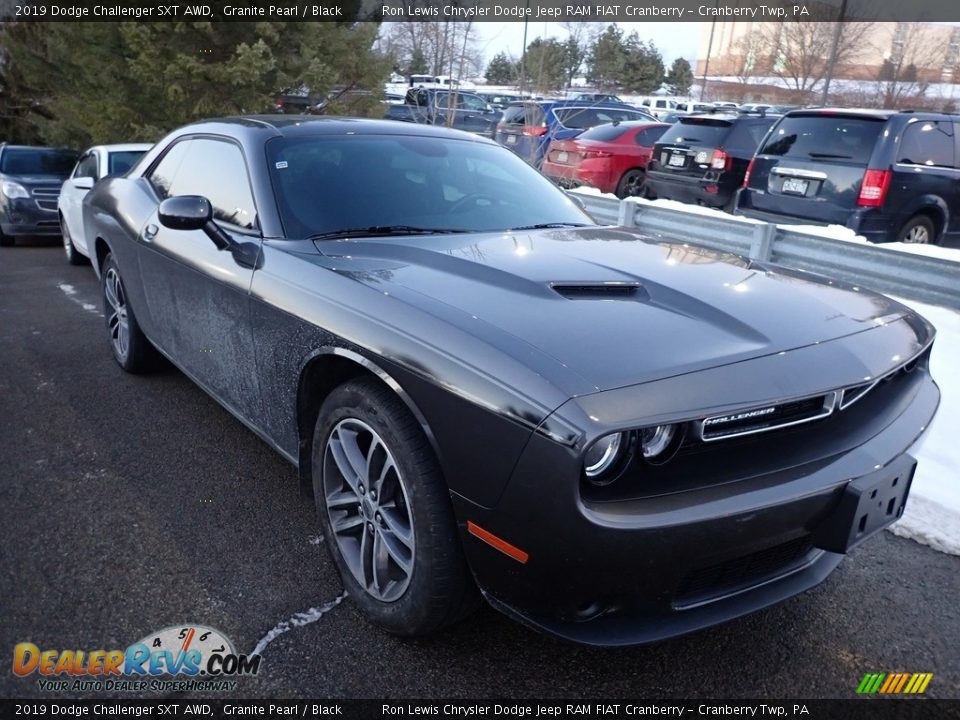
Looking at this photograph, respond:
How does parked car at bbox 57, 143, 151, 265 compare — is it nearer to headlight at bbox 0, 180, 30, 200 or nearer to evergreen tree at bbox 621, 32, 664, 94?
headlight at bbox 0, 180, 30, 200

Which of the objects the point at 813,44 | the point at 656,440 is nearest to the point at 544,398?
the point at 656,440

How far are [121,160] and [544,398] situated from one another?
26.9 ft

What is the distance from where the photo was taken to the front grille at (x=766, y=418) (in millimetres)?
1851

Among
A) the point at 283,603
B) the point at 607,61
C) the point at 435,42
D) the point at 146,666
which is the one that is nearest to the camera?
the point at 146,666

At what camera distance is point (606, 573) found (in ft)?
5.69

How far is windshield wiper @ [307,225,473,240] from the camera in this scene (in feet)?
9.32

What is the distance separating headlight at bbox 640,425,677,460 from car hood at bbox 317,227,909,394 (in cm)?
15

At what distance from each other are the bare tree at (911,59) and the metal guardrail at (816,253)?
2235 centimetres

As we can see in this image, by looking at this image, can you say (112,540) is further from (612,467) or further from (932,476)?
(932,476)

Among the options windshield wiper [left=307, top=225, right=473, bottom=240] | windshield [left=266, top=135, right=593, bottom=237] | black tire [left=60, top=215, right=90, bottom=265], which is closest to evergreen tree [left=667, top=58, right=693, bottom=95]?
black tire [left=60, top=215, right=90, bottom=265]

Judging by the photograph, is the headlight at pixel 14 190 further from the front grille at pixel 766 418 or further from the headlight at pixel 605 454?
the front grille at pixel 766 418

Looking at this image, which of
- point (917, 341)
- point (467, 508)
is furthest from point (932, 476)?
point (467, 508)

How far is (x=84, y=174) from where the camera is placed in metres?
8.54

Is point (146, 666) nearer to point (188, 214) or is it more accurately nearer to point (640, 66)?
point (188, 214)
